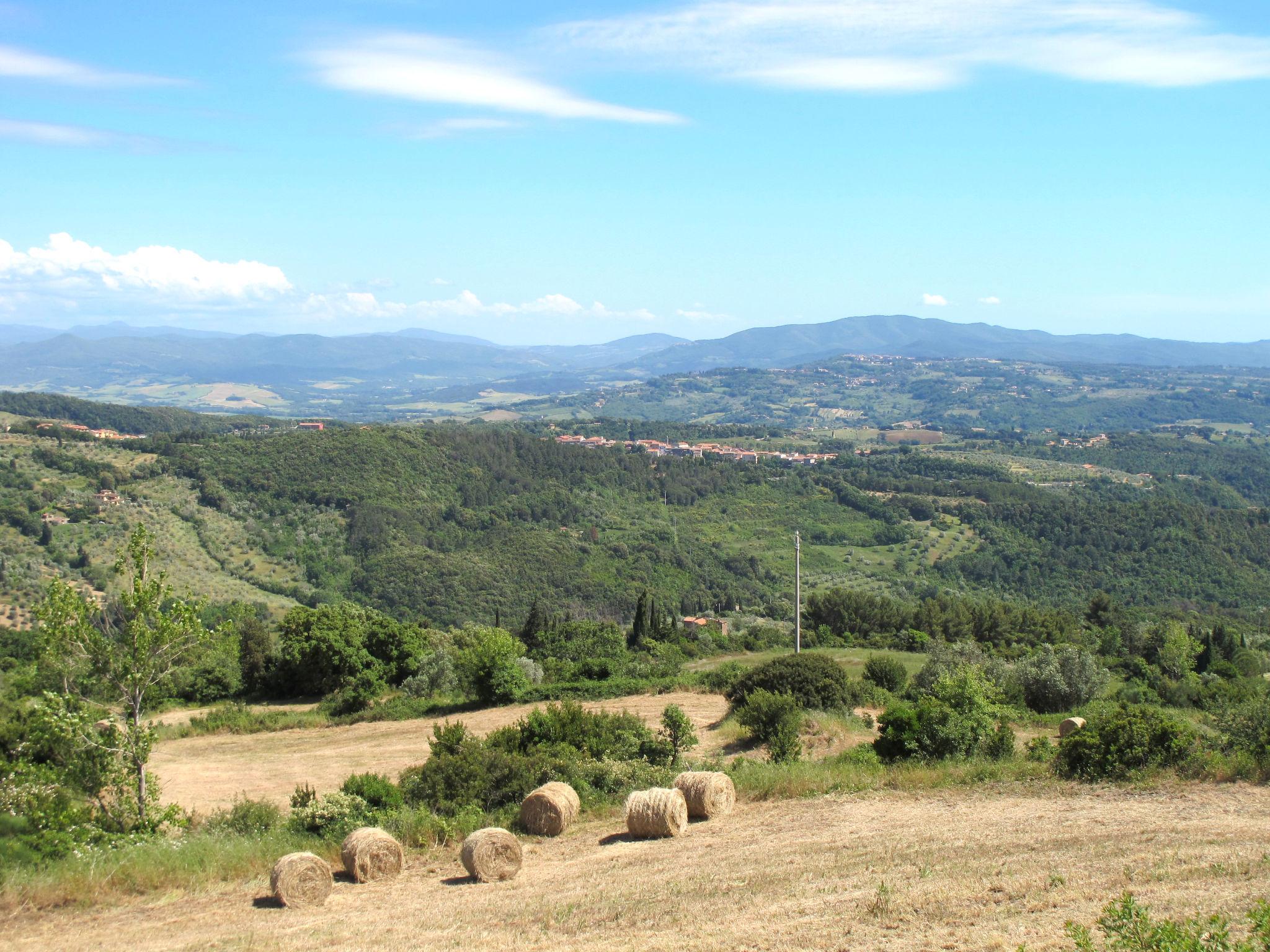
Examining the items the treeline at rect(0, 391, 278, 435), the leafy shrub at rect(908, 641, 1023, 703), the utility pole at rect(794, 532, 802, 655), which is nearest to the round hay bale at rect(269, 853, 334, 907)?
the leafy shrub at rect(908, 641, 1023, 703)

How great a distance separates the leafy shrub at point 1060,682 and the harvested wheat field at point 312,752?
9.35m

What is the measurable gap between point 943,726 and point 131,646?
44.5 ft

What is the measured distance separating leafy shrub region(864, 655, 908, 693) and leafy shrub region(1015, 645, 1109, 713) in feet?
11.3

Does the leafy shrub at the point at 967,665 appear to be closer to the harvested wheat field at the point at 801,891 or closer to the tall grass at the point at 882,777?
the tall grass at the point at 882,777

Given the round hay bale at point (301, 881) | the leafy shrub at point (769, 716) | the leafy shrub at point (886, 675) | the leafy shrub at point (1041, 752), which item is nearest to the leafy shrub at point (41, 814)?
the round hay bale at point (301, 881)

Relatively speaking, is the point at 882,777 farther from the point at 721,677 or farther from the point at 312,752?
the point at 312,752

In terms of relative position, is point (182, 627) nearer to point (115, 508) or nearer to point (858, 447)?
point (115, 508)

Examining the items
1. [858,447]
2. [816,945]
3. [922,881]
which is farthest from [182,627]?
[858,447]

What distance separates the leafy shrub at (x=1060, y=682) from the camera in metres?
25.7

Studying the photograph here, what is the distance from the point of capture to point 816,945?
8.27 meters

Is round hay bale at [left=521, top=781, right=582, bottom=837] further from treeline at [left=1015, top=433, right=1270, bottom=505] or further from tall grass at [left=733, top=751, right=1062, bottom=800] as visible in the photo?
treeline at [left=1015, top=433, right=1270, bottom=505]

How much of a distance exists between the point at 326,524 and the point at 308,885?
217 feet

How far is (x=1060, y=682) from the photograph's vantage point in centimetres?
2588

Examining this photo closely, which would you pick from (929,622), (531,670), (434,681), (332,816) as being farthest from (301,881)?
(929,622)
